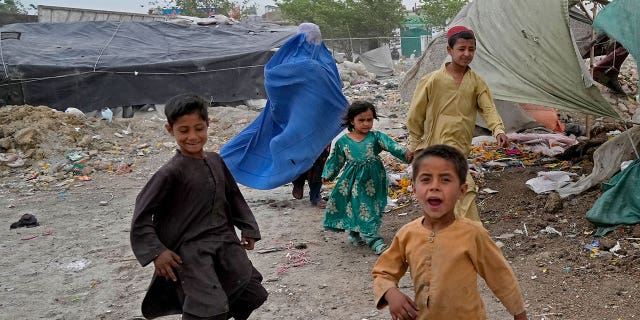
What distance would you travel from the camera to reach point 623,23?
4.75m

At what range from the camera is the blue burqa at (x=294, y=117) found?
6.12 metres

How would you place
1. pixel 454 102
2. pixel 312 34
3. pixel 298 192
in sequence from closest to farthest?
pixel 454 102 → pixel 312 34 → pixel 298 192

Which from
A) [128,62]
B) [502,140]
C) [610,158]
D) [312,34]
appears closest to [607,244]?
[502,140]

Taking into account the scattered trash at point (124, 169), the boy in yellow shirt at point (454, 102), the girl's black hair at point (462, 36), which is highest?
the girl's black hair at point (462, 36)

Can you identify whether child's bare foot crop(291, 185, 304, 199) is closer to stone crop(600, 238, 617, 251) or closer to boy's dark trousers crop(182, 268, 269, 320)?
stone crop(600, 238, 617, 251)

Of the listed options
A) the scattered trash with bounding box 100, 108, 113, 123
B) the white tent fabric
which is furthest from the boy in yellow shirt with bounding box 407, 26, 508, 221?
the scattered trash with bounding box 100, 108, 113, 123

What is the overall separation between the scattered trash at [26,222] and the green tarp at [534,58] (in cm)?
470

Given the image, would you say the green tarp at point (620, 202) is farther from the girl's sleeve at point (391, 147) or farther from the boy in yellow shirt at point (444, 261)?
the boy in yellow shirt at point (444, 261)

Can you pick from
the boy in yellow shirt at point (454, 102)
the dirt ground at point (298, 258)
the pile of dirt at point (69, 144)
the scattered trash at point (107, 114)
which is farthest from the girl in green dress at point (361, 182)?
the scattered trash at point (107, 114)

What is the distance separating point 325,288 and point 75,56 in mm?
10659

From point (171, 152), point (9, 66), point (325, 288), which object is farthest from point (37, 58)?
point (325, 288)

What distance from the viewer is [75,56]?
13.0 m

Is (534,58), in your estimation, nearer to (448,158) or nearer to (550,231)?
(550,231)

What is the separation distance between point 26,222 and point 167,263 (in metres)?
4.64
